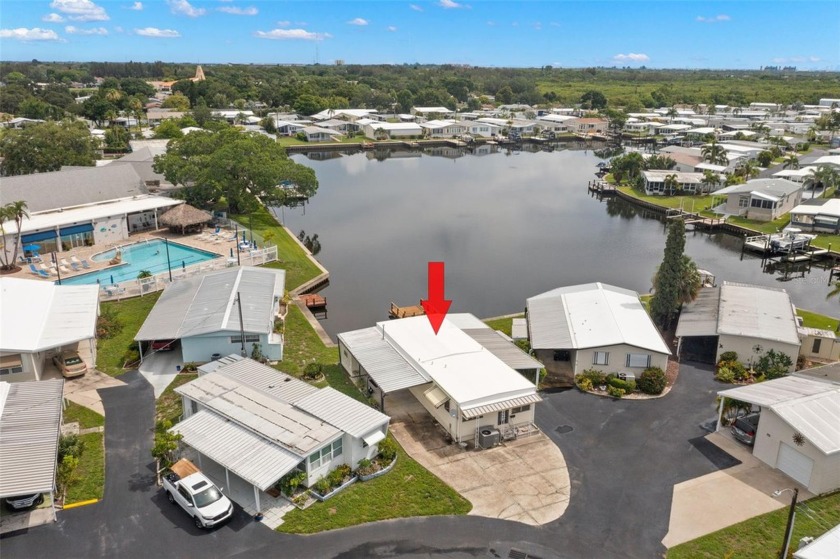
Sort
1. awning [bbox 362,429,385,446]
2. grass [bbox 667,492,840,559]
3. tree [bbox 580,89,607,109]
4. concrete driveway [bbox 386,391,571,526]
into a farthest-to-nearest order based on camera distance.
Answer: tree [bbox 580,89,607,109], awning [bbox 362,429,385,446], concrete driveway [bbox 386,391,571,526], grass [bbox 667,492,840,559]

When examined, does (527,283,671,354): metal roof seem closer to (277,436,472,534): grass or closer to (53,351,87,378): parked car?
(277,436,472,534): grass

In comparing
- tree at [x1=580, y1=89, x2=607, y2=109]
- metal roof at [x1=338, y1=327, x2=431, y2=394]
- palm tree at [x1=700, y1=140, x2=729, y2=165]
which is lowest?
metal roof at [x1=338, y1=327, x2=431, y2=394]

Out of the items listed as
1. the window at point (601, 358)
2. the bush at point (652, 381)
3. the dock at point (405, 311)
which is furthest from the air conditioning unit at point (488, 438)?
the dock at point (405, 311)

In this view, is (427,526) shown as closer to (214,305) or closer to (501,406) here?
(501,406)

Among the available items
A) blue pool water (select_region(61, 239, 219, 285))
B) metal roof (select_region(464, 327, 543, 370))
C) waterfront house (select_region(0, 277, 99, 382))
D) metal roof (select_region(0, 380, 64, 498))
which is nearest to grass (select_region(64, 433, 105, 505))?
metal roof (select_region(0, 380, 64, 498))

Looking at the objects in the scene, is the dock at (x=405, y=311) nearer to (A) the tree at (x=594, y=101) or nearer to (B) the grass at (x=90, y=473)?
(B) the grass at (x=90, y=473)

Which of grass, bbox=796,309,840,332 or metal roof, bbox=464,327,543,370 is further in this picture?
grass, bbox=796,309,840,332

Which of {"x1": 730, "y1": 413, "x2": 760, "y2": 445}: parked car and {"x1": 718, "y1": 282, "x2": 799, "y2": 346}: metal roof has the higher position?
{"x1": 718, "y1": 282, "x2": 799, "y2": 346}: metal roof

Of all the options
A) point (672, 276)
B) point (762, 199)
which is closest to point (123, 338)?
point (672, 276)
